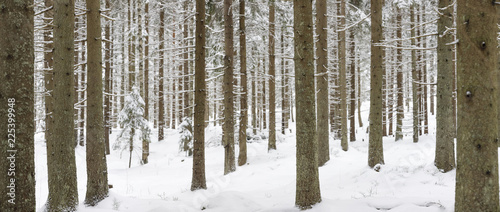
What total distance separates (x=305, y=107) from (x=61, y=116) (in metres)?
5.21

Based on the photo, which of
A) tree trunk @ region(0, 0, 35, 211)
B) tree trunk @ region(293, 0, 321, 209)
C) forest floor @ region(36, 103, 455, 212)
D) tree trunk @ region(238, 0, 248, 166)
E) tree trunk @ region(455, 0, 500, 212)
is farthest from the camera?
tree trunk @ region(238, 0, 248, 166)

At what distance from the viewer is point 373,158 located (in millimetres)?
9367

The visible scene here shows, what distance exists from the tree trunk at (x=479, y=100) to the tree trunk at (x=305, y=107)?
2473 millimetres

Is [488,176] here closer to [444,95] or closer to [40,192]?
[444,95]

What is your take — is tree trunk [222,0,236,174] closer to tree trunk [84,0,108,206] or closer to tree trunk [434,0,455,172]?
tree trunk [84,0,108,206]

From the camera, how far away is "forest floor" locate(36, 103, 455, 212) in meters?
6.09

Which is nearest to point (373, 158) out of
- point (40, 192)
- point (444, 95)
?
point (444, 95)

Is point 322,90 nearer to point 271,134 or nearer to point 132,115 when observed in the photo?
point 271,134

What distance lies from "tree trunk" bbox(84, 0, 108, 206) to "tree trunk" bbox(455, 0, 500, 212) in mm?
7434

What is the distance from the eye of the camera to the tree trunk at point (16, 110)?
3.09 m

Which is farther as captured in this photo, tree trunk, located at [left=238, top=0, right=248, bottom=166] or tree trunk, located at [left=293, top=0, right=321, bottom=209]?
tree trunk, located at [left=238, top=0, right=248, bottom=166]

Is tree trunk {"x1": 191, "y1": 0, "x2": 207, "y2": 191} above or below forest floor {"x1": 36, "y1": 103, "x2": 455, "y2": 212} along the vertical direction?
above

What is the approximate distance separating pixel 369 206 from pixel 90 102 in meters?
6.78

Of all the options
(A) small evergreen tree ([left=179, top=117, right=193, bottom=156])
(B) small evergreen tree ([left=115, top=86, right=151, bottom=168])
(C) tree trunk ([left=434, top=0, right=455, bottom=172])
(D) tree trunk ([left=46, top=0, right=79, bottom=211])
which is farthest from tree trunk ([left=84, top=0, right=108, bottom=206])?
(A) small evergreen tree ([left=179, top=117, right=193, bottom=156])
